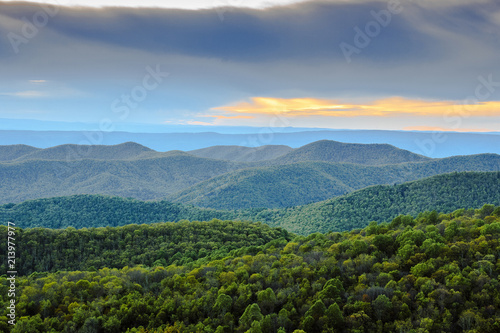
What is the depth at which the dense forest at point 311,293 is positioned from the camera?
39656 mm

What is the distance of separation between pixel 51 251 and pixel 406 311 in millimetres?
86219

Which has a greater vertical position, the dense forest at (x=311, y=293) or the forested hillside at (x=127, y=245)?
the dense forest at (x=311, y=293)

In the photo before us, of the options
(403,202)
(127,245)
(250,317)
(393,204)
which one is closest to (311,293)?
(250,317)

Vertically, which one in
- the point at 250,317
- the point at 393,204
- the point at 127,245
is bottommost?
the point at 127,245

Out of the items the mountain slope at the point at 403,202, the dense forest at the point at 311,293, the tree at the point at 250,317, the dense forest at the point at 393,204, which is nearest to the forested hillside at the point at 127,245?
the dense forest at the point at 311,293

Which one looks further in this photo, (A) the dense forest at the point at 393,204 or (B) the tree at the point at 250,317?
(A) the dense forest at the point at 393,204

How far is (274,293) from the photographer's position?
4797 centimetres

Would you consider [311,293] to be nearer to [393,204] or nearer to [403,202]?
[393,204]

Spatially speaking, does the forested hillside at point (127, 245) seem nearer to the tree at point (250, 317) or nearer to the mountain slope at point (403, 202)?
the tree at point (250, 317)

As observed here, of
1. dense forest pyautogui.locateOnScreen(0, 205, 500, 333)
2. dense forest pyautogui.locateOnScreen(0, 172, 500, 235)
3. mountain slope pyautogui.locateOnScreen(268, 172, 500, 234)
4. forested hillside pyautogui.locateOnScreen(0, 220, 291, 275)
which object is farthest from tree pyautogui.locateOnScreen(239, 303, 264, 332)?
mountain slope pyautogui.locateOnScreen(268, 172, 500, 234)

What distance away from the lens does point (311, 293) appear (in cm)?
4756

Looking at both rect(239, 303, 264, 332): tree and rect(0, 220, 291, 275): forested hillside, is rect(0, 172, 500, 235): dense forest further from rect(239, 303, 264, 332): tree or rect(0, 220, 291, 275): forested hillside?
rect(239, 303, 264, 332): tree

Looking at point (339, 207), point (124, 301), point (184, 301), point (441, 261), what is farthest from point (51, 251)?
point (339, 207)

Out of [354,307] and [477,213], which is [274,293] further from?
[477,213]
